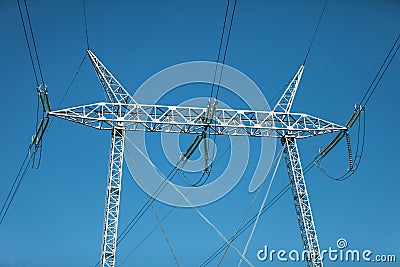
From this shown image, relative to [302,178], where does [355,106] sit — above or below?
above

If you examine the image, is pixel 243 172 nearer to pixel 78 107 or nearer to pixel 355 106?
pixel 355 106

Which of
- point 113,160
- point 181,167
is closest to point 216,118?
point 181,167

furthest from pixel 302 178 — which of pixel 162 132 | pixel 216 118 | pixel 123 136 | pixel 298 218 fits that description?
pixel 123 136

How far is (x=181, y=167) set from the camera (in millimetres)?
27078

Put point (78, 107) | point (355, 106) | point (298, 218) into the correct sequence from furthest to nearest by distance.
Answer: point (298, 218) → point (355, 106) → point (78, 107)

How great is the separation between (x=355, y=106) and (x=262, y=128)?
516 centimetres

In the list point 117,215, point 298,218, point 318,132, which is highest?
point 318,132

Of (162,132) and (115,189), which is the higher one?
(162,132)

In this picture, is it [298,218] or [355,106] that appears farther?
[298,218]

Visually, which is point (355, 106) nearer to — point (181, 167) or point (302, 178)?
point (302, 178)

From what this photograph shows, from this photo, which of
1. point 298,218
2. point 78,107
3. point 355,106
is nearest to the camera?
point 78,107

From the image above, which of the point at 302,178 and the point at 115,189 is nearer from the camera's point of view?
the point at 115,189

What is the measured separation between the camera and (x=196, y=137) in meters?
25.4

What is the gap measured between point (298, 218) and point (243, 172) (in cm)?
413
